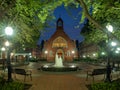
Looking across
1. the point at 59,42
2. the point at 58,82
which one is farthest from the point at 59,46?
the point at 58,82

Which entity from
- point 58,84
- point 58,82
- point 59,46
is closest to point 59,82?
point 58,82

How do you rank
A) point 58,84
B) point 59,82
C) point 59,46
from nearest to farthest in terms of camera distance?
point 58,84 < point 59,82 < point 59,46

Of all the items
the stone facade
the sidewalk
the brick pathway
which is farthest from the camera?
the stone facade

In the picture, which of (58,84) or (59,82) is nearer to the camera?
(58,84)

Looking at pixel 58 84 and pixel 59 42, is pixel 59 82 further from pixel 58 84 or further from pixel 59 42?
pixel 59 42

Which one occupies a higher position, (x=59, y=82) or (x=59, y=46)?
(x=59, y=46)

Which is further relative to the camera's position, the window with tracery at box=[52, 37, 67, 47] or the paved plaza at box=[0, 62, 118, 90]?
the window with tracery at box=[52, 37, 67, 47]

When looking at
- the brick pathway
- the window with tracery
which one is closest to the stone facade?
the window with tracery

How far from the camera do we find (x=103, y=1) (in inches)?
460

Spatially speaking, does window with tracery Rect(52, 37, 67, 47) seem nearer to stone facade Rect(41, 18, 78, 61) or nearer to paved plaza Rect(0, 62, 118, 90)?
stone facade Rect(41, 18, 78, 61)

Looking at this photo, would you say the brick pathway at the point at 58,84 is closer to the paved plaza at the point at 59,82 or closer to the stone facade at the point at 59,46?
the paved plaza at the point at 59,82

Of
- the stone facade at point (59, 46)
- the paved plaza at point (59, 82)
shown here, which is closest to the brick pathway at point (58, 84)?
the paved plaza at point (59, 82)

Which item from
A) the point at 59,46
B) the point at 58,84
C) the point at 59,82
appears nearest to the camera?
the point at 58,84

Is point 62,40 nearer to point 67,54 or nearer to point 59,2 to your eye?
point 67,54
